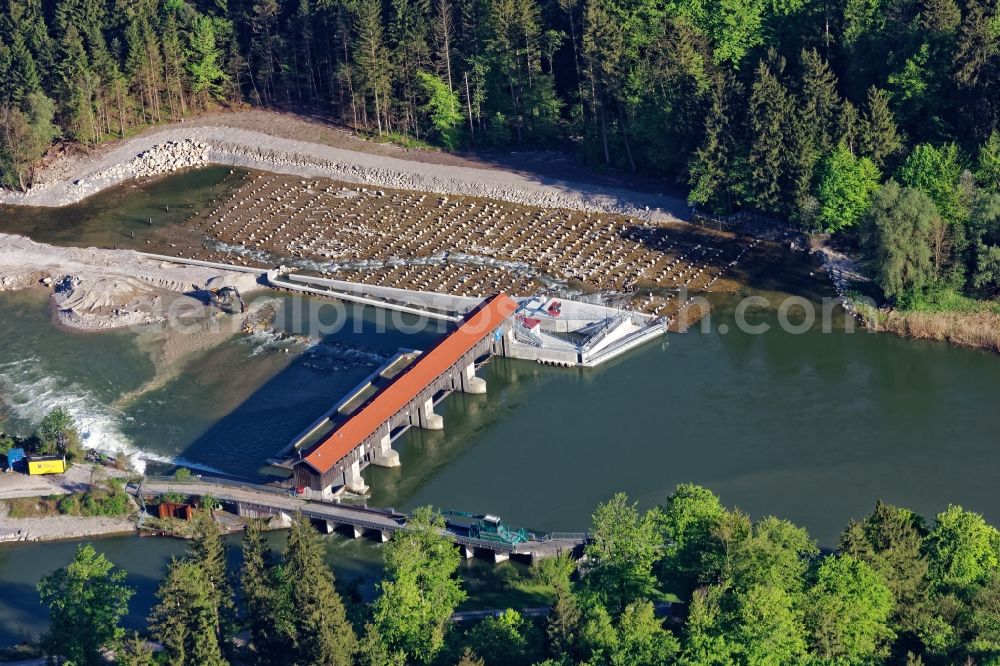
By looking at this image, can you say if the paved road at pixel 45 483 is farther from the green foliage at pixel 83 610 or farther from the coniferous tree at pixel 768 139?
the coniferous tree at pixel 768 139

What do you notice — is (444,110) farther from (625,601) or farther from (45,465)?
(625,601)

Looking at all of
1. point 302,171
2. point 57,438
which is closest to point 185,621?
point 57,438

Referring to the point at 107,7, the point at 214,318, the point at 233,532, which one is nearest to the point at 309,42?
the point at 107,7

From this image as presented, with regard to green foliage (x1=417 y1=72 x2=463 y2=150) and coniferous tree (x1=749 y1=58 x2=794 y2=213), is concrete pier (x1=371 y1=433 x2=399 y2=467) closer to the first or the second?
coniferous tree (x1=749 y1=58 x2=794 y2=213)

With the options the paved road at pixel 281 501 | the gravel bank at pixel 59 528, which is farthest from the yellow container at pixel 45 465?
the paved road at pixel 281 501

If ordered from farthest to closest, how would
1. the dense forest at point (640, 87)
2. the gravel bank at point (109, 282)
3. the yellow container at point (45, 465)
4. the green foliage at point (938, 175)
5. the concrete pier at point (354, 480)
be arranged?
1. the gravel bank at point (109, 282)
2. the dense forest at point (640, 87)
3. the green foliage at point (938, 175)
4. the yellow container at point (45, 465)
5. the concrete pier at point (354, 480)

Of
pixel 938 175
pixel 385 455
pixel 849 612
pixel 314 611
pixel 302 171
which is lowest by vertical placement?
pixel 385 455

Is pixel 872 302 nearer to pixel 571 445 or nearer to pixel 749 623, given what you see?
pixel 571 445

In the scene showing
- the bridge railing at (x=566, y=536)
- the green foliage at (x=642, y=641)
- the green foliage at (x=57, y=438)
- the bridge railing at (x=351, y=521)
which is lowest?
the bridge railing at (x=566, y=536)
